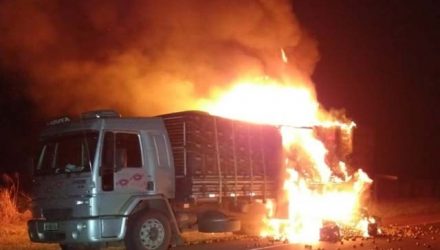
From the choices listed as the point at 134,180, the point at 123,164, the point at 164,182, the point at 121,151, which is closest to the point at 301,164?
the point at 164,182

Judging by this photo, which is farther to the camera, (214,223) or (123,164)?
(214,223)

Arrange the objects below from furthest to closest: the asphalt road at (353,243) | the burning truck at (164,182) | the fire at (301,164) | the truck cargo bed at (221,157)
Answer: the fire at (301,164) < the asphalt road at (353,243) < the truck cargo bed at (221,157) < the burning truck at (164,182)

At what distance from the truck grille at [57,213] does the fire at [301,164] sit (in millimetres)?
4946

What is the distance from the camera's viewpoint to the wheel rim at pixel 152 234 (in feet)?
36.5

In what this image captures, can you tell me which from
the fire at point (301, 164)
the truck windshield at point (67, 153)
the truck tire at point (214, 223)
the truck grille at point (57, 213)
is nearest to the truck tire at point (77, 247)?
the truck grille at point (57, 213)

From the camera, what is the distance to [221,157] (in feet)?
42.4

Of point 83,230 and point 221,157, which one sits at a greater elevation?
point 221,157

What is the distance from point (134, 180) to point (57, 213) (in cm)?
146

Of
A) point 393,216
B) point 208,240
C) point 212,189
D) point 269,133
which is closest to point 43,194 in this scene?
point 212,189

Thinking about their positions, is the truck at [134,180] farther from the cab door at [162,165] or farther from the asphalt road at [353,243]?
the asphalt road at [353,243]

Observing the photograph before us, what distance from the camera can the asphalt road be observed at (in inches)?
489

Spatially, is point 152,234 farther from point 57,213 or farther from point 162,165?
point 57,213

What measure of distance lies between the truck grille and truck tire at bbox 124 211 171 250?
106 centimetres

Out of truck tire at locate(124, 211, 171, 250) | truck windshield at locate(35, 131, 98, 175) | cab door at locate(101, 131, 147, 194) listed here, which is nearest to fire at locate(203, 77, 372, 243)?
truck tire at locate(124, 211, 171, 250)
